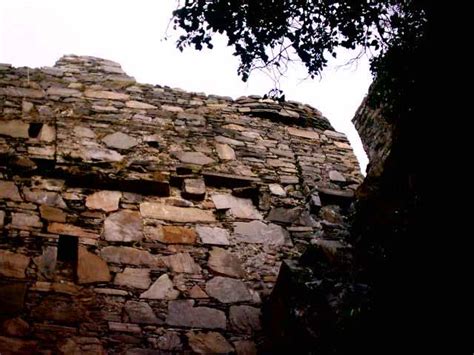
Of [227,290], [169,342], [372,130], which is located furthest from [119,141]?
[372,130]

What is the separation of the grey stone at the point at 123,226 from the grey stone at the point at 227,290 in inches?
25.2

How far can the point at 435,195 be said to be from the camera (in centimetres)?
170

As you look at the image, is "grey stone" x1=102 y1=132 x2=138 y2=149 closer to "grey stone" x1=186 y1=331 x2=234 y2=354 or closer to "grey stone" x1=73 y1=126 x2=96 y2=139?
"grey stone" x1=73 y1=126 x2=96 y2=139

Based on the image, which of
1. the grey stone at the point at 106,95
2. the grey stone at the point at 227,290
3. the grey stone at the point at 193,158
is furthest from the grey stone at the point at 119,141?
the grey stone at the point at 227,290

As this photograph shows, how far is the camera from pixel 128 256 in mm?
3195

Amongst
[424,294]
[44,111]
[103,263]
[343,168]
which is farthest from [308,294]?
[44,111]

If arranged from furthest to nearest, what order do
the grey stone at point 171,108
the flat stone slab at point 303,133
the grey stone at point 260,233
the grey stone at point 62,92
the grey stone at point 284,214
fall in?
the flat stone slab at point 303,133 < the grey stone at point 171,108 < the grey stone at point 62,92 < the grey stone at point 284,214 < the grey stone at point 260,233

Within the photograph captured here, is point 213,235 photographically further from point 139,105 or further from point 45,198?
point 139,105

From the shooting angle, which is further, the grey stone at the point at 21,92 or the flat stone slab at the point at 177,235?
the grey stone at the point at 21,92

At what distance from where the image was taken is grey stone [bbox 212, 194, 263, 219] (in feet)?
12.6

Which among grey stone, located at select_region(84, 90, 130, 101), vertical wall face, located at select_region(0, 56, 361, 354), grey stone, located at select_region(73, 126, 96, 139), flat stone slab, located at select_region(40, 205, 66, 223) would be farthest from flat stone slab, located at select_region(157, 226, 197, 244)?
grey stone, located at select_region(84, 90, 130, 101)

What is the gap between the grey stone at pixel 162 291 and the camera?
119 inches

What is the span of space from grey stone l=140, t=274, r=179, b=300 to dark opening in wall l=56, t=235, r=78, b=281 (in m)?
0.51

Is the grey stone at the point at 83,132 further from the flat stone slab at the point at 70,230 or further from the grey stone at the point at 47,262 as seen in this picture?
the grey stone at the point at 47,262
